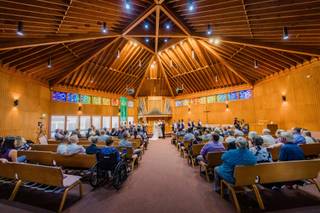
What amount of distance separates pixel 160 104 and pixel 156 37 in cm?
909

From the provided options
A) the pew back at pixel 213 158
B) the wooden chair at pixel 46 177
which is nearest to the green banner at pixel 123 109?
the wooden chair at pixel 46 177

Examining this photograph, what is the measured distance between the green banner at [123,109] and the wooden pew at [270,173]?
14.5 m

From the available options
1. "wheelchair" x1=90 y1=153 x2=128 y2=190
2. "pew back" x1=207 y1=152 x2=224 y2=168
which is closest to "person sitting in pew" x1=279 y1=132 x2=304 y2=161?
"pew back" x1=207 y1=152 x2=224 y2=168

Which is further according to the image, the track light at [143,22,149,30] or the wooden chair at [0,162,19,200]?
the track light at [143,22,149,30]

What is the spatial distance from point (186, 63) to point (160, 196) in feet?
39.2

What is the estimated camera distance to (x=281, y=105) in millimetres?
10203

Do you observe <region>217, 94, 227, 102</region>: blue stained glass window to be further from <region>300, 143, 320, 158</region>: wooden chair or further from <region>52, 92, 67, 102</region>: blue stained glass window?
<region>52, 92, 67, 102</region>: blue stained glass window

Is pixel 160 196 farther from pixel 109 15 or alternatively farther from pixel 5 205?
pixel 109 15

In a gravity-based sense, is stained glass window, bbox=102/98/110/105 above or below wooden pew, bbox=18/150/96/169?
above

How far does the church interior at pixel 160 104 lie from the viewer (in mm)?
2986

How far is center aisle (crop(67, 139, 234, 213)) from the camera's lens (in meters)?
2.82

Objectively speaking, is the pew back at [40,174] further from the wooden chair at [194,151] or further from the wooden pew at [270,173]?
the wooden chair at [194,151]

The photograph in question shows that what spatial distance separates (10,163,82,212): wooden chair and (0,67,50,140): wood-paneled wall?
648cm

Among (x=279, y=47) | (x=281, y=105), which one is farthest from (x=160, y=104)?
(x=279, y=47)
